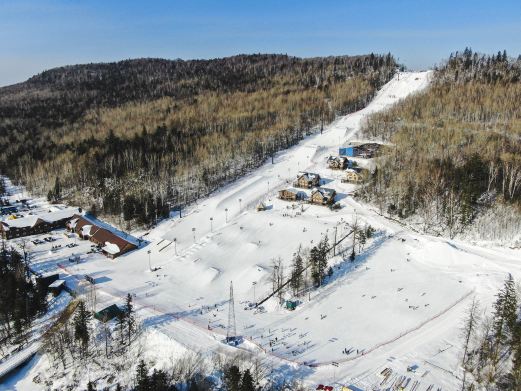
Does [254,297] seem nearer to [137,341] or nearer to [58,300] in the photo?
[137,341]

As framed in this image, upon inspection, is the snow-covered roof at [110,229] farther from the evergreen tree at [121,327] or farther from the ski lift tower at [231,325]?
the ski lift tower at [231,325]

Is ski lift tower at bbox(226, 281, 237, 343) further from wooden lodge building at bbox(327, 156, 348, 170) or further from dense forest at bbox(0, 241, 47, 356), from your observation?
wooden lodge building at bbox(327, 156, 348, 170)

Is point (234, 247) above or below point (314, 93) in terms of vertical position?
below

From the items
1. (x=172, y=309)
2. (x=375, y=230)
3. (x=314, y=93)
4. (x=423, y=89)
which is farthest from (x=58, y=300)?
(x=423, y=89)

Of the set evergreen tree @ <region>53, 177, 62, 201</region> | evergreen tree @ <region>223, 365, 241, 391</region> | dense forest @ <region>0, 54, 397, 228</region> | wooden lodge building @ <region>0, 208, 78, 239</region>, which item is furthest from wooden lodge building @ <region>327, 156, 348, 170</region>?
evergreen tree @ <region>223, 365, 241, 391</region>

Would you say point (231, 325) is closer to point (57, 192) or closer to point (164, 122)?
point (57, 192)
